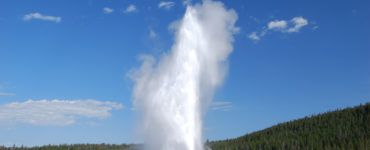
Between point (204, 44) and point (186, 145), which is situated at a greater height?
point (204, 44)

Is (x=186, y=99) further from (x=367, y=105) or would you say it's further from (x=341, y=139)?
(x=367, y=105)

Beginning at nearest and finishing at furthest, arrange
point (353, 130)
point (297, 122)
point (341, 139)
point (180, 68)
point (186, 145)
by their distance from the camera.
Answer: point (186, 145) → point (180, 68) → point (341, 139) → point (353, 130) → point (297, 122)

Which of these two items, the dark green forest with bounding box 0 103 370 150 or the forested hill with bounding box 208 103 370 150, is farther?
the dark green forest with bounding box 0 103 370 150

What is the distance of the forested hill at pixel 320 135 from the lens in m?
56.6

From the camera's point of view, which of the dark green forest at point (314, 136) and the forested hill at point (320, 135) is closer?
the forested hill at point (320, 135)

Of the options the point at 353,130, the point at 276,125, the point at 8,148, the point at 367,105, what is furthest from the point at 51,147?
the point at 367,105

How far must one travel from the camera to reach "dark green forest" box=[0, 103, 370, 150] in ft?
186

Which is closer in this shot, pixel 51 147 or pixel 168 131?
pixel 168 131

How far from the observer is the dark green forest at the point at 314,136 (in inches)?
2236

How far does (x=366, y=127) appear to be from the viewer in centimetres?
6700

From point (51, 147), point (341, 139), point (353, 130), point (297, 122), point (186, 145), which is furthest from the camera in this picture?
point (297, 122)

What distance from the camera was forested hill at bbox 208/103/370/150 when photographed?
56.6m

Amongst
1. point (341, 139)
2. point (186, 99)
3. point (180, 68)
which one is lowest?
point (341, 139)

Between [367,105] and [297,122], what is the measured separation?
17.8 metres
